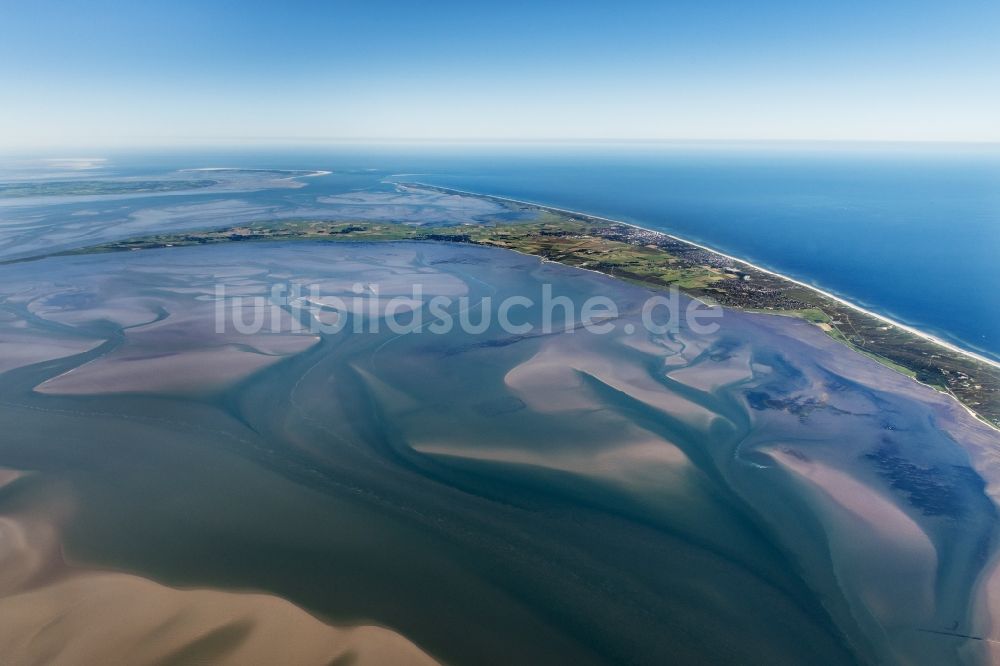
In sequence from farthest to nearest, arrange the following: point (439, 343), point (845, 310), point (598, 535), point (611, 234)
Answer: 1. point (611, 234)
2. point (845, 310)
3. point (439, 343)
4. point (598, 535)

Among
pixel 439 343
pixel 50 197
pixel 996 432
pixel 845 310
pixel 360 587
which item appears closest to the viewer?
pixel 360 587

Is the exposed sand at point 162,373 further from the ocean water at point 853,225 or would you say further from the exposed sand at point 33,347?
the ocean water at point 853,225

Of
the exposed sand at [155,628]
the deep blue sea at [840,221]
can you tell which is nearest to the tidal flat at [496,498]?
the exposed sand at [155,628]

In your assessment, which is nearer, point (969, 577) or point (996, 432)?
point (969, 577)

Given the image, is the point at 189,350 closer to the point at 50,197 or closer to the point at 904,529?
the point at 904,529

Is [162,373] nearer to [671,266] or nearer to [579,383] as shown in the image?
[579,383]

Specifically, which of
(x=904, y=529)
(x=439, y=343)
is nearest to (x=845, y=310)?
(x=904, y=529)

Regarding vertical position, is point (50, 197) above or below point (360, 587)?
above

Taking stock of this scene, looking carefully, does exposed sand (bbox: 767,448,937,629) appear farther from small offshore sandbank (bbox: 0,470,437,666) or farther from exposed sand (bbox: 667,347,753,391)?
small offshore sandbank (bbox: 0,470,437,666)
